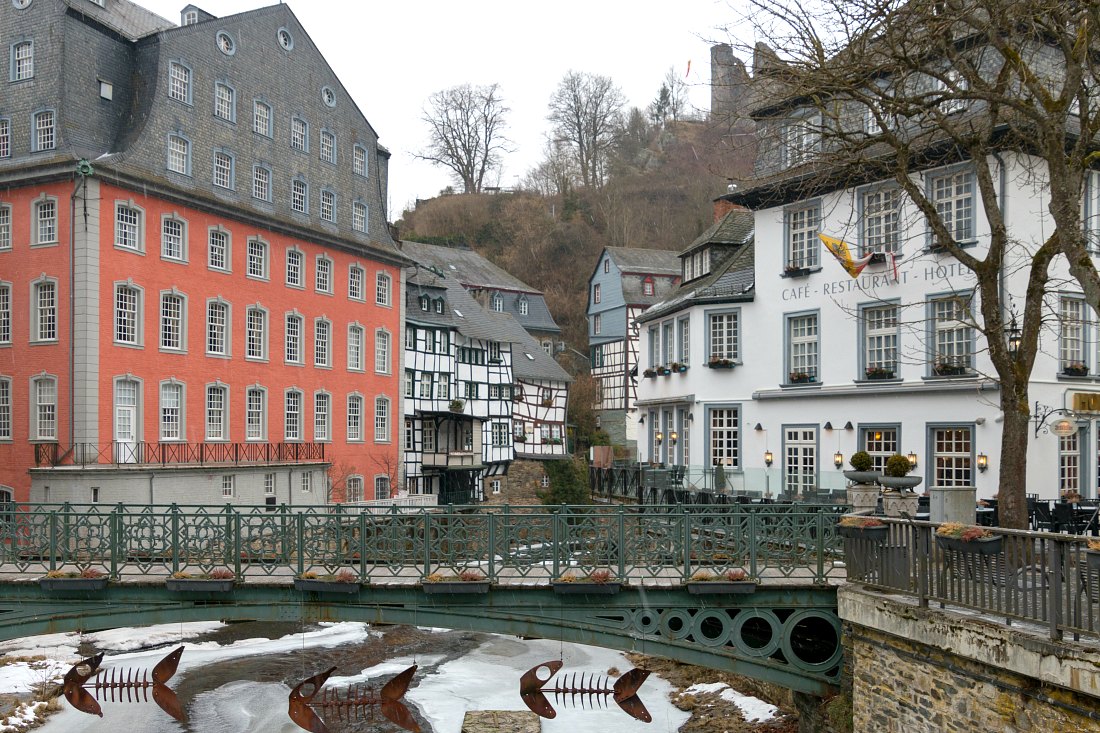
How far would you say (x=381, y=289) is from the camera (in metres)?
40.2

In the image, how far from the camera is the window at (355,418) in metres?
38.0

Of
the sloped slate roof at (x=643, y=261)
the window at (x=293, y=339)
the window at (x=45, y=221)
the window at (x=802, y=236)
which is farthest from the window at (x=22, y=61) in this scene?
the sloped slate roof at (x=643, y=261)

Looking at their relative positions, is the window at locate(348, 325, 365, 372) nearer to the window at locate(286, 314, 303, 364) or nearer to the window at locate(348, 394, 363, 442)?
the window at locate(348, 394, 363, 442)

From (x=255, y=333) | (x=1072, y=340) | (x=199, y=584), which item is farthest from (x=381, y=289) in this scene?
(x=199, y=584)

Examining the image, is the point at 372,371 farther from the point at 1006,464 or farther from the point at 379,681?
the point at 1006,464

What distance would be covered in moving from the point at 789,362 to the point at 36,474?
19555 millimetres

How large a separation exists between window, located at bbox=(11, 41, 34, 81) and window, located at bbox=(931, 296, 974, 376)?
24.8 m

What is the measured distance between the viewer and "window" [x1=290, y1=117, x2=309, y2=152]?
36.2 m

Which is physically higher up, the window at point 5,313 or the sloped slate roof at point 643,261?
the sloped slate roof at point 643,261

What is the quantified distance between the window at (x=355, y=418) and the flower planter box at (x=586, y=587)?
85.2ft

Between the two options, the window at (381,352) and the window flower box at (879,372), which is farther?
the window at (381,352)

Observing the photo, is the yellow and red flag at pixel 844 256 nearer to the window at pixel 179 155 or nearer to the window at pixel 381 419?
the window at pixel 179 155

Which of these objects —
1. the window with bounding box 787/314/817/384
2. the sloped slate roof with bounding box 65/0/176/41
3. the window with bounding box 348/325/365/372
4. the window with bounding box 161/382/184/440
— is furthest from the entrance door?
the window with bounding box 787/314/817/384

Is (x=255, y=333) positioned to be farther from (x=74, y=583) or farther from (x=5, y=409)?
(x=74, y=583)
